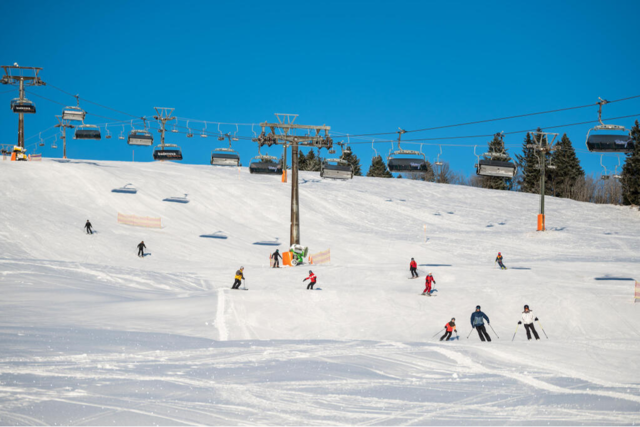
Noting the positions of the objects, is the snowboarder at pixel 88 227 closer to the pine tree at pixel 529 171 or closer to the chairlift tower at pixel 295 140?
the chairlift tower at pixel 295 140

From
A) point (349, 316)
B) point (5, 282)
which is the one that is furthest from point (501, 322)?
point (5, 282)

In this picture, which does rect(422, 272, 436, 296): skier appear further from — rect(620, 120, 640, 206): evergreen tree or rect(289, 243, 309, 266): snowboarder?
rect(620, 120, 640, 206): evergreen tree

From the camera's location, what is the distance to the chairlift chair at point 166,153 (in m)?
42.6

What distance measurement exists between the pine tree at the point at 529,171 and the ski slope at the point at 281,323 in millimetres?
46853

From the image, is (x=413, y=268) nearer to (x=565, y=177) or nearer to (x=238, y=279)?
(x=238, y=279)

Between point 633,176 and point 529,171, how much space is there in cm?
2264

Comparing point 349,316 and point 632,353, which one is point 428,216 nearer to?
point 349,316

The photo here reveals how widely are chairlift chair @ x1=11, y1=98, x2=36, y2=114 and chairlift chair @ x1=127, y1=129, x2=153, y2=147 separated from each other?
10.2m

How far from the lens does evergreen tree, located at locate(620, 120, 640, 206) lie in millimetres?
76062

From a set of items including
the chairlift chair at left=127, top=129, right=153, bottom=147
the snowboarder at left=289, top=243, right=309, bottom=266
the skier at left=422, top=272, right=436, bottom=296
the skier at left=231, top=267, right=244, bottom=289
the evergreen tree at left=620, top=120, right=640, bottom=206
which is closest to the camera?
the skier at left=422, top=272, right=436, bottom=296

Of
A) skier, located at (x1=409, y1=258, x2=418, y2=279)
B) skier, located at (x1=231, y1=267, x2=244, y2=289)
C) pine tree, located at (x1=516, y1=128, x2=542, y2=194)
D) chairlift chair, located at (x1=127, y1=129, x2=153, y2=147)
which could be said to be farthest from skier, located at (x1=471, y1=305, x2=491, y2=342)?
pine tree, located at (x1=516, y1=128, x2=542, y2=194)

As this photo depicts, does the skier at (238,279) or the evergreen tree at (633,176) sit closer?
the skier at (238,279)

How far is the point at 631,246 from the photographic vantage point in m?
45.4

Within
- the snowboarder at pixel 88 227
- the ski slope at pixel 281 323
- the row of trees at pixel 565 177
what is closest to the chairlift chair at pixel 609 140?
the ski slope at pixel 281 323
